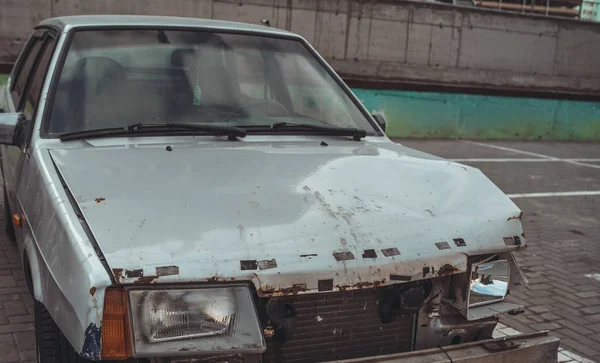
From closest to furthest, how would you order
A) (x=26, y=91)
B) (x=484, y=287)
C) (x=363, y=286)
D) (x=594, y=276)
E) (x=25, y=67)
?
(x=363, y=286) → (x=484, y=287) → (x=26, y=91) → (x=25, y=67) → (x=594, y=276)

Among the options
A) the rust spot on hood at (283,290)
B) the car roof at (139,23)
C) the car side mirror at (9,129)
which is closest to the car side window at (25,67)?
the car roof at (139,23)

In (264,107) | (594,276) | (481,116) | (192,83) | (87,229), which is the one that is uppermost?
(192,83)

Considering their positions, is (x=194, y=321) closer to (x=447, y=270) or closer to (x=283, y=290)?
(x=283, y=290)

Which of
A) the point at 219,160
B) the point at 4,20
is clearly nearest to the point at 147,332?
the point at 219,160

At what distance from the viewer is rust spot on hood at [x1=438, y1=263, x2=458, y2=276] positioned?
7.15 ft

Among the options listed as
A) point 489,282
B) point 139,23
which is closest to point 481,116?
point 139,23

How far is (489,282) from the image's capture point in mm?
2369

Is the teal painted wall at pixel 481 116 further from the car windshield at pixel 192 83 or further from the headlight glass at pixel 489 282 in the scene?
the headlight glass at pixel 489 282

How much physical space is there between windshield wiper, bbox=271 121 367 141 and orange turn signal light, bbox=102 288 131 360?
1.51 meters

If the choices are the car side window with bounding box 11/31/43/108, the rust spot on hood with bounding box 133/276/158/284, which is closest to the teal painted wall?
the car side window with bounding box 11/31/43/108

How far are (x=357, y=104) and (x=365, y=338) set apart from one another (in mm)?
1747

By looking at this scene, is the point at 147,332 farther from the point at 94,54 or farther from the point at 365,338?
the point at 94,54

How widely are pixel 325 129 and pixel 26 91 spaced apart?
1.80 meters

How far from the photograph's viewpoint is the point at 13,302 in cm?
388
